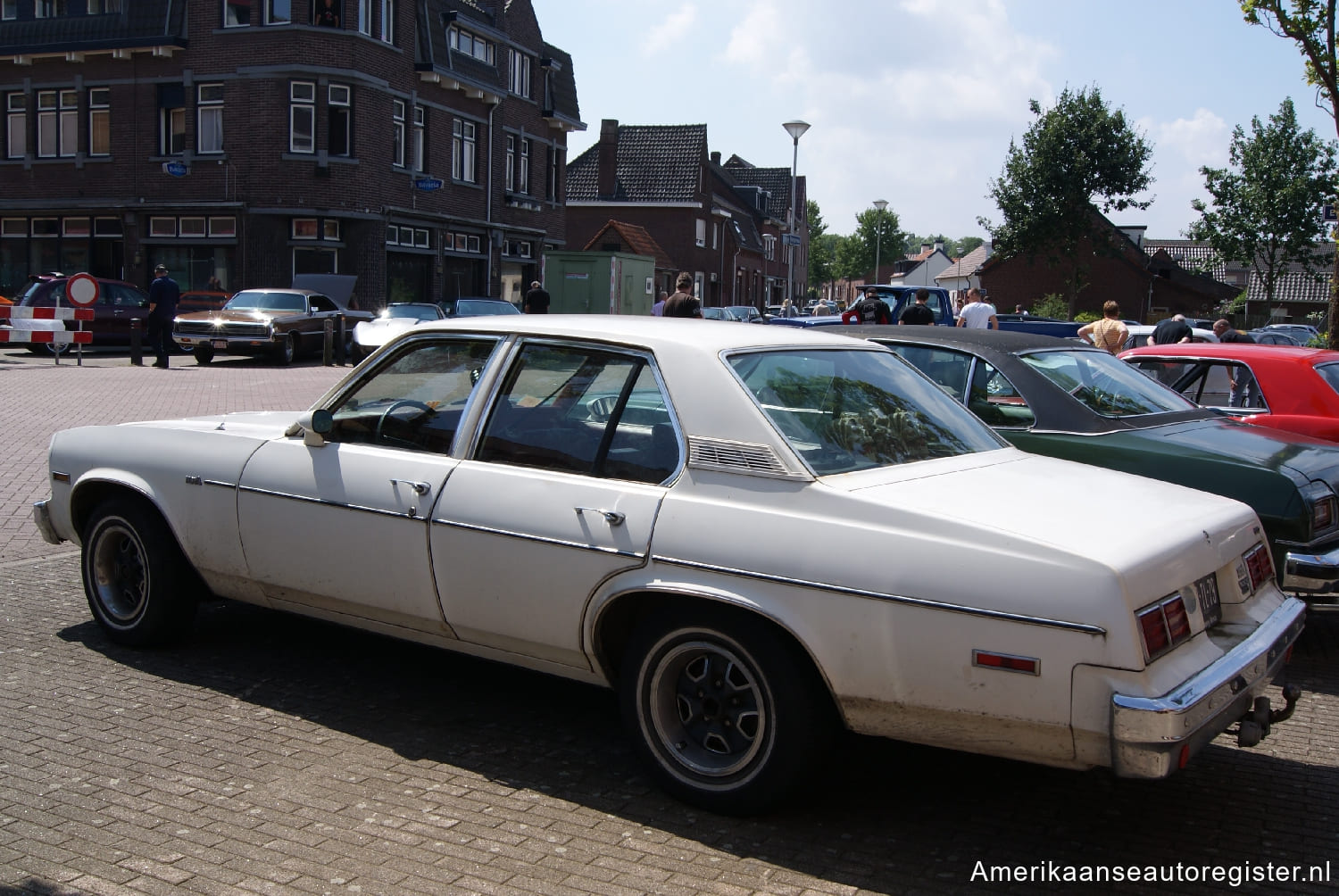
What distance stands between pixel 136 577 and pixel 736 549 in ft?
10.4

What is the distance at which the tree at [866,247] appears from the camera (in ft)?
395

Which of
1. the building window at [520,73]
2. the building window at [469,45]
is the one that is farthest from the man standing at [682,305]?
the building window at [520,73]

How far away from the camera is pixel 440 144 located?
120 feet

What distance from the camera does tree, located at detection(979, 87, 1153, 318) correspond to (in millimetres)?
54656

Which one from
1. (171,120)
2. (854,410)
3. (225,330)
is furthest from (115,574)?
(171,120)

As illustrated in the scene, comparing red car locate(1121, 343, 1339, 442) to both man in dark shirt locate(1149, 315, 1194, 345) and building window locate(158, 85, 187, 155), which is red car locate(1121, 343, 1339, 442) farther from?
building window locate(158, 85, 187, 155)

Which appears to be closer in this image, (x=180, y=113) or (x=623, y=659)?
(x=623, y=659)

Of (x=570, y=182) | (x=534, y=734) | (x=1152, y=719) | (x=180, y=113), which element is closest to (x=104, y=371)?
(x=180, y=113)

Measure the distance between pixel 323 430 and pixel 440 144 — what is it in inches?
1326

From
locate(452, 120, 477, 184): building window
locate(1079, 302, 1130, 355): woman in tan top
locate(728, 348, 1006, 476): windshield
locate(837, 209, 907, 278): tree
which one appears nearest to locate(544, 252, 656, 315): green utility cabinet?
locate(452, 120, 477, 184): building window

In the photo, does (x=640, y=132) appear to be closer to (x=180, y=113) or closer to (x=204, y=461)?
(x=180, y=113)

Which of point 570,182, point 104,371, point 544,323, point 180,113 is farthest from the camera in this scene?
point 570,182

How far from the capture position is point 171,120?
33.2 meters

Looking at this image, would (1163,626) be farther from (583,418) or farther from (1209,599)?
(583,418)
